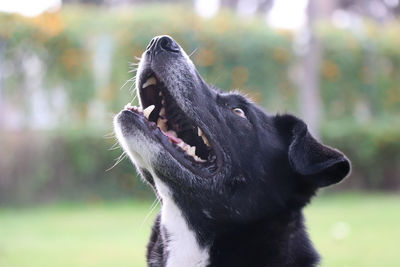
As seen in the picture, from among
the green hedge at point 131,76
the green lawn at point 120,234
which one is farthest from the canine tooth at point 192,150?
the green hedge at point 131,76

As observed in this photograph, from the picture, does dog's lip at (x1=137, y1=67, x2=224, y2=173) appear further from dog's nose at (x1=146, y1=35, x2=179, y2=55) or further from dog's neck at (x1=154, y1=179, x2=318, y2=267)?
dog's neck at (x1=154, y1=179, x2=318, y2=267)

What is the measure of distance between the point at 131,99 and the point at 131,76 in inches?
32.6

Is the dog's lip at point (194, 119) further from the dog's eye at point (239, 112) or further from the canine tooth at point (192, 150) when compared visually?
the dog's eye at point (239, 112)

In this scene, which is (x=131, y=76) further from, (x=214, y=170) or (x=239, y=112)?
(x=214, y=170)

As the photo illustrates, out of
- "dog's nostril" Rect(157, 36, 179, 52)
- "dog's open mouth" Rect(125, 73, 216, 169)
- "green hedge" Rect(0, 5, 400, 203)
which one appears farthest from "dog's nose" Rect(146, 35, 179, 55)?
"green hedge" Rect(0, 5, 400, 203)

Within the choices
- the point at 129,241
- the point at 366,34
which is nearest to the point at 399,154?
the point at 366,34

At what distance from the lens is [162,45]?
3395 millimetres

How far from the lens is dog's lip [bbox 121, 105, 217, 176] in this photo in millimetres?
3145

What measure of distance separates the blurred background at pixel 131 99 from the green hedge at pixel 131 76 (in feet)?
0.07

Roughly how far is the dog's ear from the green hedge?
6396 millimetres

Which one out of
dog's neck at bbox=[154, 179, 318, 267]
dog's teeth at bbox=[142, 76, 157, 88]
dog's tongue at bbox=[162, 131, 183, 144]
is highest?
dog's teeth at bbox=[142, 76, 157, 88]

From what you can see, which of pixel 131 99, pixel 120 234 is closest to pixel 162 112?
pixel 120 234

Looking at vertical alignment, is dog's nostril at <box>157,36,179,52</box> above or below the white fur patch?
above

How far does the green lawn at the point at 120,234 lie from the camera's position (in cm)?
620
